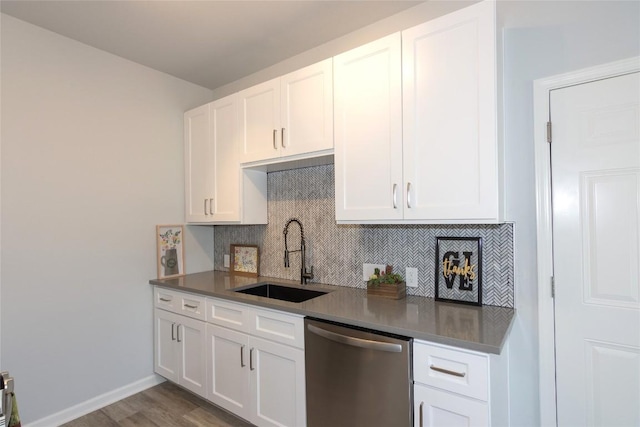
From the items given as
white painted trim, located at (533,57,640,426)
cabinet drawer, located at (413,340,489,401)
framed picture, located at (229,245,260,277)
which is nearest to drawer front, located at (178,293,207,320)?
framed picture, located at (229,245,260,277)

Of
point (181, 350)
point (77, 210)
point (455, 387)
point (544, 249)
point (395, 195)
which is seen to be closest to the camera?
point (455, 387)

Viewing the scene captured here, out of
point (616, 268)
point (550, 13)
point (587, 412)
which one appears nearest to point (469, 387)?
point (587, 412)

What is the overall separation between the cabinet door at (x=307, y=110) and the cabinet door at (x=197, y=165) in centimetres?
88

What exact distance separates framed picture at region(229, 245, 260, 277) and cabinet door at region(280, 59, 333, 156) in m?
1.05

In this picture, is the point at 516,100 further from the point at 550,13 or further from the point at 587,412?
the point at 587,412

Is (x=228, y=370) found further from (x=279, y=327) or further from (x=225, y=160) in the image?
(x=225, y=160)

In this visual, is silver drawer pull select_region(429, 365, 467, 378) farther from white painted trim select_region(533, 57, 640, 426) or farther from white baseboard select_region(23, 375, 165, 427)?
white baseboard select_region(23, 375, 165, 427)

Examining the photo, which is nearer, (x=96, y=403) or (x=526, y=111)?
(x=526, y=111)

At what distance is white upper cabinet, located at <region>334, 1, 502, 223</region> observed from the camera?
1532 millimetres

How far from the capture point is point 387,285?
1999 mm

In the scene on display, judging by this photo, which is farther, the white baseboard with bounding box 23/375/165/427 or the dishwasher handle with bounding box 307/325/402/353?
the white baseboard with bounding box 23/375/165/427

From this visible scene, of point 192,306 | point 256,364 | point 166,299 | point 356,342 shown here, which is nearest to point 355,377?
point 356,342

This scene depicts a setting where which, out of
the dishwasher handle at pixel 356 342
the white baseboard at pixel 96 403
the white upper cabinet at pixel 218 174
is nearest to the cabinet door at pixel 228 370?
the dishwasher handle at pixel 356 342

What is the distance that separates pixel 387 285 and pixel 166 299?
1.76 metres
